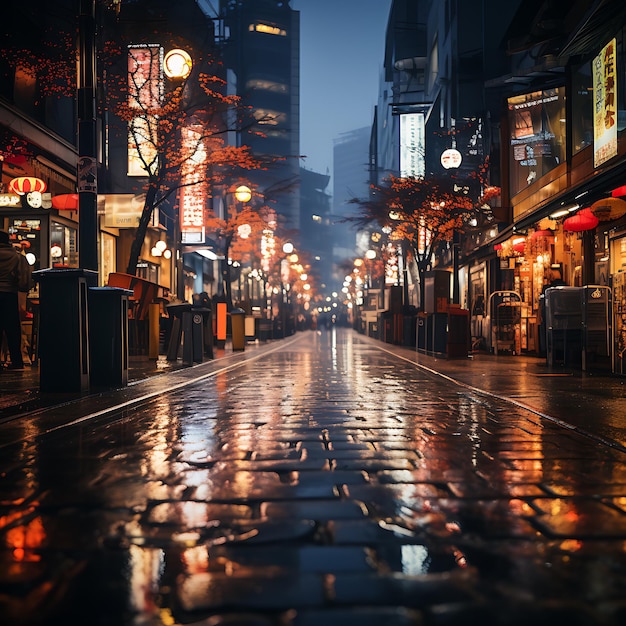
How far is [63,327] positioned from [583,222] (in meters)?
12.0

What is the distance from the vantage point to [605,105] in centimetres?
1667

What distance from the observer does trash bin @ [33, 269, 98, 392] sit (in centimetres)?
1002

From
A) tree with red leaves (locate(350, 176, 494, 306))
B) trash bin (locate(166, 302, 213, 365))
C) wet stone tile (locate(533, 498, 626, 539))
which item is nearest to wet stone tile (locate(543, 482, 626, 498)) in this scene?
wet stone tile (locate(533, 498, 626, 539))

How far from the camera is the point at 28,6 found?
22.8 metres

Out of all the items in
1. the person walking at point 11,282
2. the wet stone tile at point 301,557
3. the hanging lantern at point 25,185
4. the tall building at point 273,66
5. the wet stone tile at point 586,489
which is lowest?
the wet stone tile at point 586,489

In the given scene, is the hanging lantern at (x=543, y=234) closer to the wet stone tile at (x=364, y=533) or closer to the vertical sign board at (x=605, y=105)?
the vertical sign board at (x=605, y=105)

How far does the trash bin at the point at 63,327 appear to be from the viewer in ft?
32.9

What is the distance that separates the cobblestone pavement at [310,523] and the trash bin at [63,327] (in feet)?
9.14

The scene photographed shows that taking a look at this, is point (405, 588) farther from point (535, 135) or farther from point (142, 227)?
point (535, 135)

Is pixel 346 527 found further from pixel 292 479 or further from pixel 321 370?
pixel 321 370

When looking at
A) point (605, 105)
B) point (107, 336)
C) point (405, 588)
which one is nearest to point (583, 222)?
point (605, 105)

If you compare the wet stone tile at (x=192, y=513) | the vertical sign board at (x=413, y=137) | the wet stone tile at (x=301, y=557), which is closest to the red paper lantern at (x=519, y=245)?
the wet stone tile at (x=192, y=513)

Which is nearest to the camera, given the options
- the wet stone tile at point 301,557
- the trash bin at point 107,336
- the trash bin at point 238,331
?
the wet stone tile at point 301,557

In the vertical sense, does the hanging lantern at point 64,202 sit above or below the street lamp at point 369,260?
below
